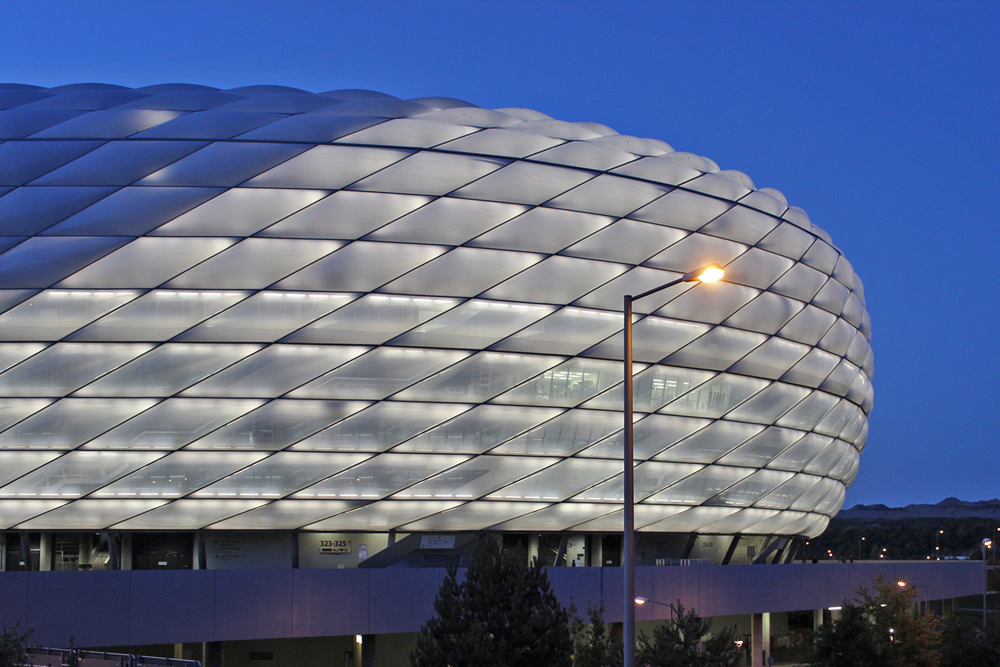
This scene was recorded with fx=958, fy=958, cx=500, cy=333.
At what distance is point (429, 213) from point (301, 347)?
5.53m

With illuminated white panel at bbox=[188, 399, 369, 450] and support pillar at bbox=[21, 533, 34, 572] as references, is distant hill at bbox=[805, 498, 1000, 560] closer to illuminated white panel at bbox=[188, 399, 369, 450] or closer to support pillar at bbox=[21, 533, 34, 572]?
illuminated white panel at bbox=[188, 399, 369, 450]

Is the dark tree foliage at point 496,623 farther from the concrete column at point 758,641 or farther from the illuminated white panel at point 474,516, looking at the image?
the concrete column at point 758,641

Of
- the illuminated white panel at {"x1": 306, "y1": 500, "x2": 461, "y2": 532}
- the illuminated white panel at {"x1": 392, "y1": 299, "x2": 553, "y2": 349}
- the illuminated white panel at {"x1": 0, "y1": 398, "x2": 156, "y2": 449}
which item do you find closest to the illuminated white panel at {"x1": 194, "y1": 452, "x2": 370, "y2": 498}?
the illuminated white panel at {"x1": 306, "y1": 500, "x2": 461, "y2": 532}

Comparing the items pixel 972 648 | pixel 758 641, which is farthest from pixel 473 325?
pixel 972 648

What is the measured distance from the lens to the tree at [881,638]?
27453mm

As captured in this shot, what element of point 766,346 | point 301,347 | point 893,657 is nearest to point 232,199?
point 301,347

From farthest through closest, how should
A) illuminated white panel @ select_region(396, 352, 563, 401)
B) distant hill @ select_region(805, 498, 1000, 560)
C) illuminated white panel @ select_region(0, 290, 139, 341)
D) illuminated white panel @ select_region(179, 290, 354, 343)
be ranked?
distant hill @ select_region(805, 498, 1000, 560)
illuminated white panel @ select_region(396, 352, 563, 401)
illuminated white panel @ select_region(179, 290, 354, 343)
illuminated white panel @ select_region(0, 290, 139, 341)

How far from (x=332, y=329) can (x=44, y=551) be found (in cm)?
1096

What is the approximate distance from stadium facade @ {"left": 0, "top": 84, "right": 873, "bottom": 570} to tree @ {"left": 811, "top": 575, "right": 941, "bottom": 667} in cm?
715

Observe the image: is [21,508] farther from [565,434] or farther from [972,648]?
Answer: [972,648]

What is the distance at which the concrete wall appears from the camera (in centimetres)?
2381

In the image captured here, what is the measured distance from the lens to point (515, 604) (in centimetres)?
1675

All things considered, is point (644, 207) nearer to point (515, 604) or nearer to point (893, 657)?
point (893, 657)

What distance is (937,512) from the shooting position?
15388cm
